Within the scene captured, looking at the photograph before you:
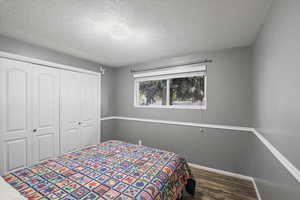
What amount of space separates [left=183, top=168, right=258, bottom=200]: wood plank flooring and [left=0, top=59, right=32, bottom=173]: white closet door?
108 inches

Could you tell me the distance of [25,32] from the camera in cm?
192

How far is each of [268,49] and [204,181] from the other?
213cm

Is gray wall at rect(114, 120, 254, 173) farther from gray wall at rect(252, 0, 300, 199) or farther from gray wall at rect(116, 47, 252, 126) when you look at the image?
gray wall at rect(252, 0, 300, 199)

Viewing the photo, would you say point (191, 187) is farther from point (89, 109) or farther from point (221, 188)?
point (89, 109)

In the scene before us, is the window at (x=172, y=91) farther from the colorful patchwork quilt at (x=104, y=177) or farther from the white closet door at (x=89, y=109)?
the colorful patchwork quilt at (x=104, y=177)

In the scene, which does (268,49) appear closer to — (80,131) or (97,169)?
(97,169)

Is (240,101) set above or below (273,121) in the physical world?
above

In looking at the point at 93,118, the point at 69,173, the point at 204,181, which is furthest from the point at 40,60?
the point at 204,181

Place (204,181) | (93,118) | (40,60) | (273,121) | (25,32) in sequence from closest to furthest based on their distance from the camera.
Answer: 1. (273,121)
2. (25,32)
3. (204,181)
4. (40,60)
5. (93,118)

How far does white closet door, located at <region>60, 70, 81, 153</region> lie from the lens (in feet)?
8.99

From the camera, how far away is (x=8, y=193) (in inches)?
40.2

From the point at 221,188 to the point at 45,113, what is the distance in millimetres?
3346

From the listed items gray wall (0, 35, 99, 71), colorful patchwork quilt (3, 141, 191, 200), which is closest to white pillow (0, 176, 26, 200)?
colorful patchwork quilt (3, 141, 191, 200)

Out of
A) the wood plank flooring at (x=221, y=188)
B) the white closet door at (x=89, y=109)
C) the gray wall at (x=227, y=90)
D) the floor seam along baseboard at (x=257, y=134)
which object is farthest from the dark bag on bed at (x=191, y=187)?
the white closet door at (x=89, y=109)
